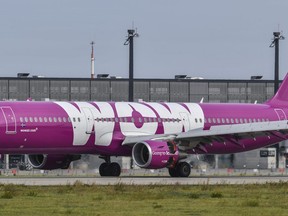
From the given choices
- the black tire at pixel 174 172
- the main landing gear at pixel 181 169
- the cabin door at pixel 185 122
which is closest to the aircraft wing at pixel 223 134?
the cabin door at pixel 185 122

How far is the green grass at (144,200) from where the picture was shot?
1304 inches

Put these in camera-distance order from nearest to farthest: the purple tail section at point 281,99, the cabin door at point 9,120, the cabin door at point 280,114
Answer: the cabin door at point 9,120 → the cabin door at point 280,114 → the purple tail section at point 281,99

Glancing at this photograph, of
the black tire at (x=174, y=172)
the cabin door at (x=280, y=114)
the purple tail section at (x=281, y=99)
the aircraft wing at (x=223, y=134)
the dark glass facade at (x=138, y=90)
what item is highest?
the dark glass facade at (x=138, y=90)

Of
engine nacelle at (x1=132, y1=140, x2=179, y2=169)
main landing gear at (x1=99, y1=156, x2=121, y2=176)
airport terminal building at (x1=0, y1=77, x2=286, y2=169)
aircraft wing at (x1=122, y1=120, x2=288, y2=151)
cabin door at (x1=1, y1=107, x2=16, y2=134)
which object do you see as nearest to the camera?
cabin door at (x1=1, y1=107, x2=16, y2=134)

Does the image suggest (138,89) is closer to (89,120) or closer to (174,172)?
(174,172)

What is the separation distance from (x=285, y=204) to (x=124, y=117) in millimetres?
27239

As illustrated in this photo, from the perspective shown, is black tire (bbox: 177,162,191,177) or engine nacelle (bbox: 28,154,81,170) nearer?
black tire (bbox: 177,162,191,177)

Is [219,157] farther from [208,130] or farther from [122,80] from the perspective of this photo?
[122,80]

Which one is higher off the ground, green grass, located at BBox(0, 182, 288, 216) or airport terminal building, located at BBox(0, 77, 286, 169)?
airport terminal building, located at BBox(0, 77, 286, 169)

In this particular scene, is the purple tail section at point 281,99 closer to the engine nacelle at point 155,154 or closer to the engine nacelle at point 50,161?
the engine nacelle at point 155,154

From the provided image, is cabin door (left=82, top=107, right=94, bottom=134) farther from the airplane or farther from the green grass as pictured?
the green grass

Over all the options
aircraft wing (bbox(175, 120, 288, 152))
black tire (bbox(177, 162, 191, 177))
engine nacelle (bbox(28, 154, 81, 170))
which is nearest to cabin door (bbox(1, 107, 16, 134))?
engine nacelle (bbox(28, 154, 81, 170))

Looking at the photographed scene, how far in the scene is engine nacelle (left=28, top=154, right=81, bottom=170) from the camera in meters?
63.0

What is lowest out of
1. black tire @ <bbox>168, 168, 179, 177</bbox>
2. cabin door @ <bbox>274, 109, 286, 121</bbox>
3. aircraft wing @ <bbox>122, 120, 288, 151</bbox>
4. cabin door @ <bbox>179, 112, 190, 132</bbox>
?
black tire @ <bbox>168, 168, 179, 177</bbox>
